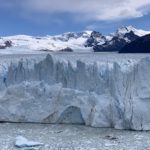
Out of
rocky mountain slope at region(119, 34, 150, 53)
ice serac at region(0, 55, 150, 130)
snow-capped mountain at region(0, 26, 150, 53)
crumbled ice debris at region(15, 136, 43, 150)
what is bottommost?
crumbled ice debris at region(15, 136, 43, 150)

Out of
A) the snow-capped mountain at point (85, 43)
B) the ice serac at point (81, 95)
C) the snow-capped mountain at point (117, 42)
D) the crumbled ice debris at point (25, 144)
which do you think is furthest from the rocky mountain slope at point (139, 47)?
the crumbled ice debris at point (25, 144)

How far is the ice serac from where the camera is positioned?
959cm

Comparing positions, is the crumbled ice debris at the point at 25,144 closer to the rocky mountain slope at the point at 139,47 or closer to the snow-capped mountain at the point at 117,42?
the rocky mountain slope at the point at 139,47

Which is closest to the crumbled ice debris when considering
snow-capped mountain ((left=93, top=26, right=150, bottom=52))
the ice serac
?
the ice serac

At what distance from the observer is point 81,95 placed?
10.2m

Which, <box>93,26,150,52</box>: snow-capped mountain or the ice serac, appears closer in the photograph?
the ice serac

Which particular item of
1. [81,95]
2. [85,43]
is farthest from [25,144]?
[85,43]

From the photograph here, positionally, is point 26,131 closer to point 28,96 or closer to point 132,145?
point 28,96

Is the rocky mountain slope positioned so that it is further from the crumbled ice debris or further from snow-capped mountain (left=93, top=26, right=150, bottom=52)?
the crumbled ice debris

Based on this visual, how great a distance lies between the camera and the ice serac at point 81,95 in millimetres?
9594

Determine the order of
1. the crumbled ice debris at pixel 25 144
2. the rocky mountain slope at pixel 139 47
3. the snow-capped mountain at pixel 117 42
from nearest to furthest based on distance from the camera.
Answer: the crumbled ice debris at pixel 25 144
the rocky mountain slope at pixel 139 47
the snow-capped mountain at pixel 117 42

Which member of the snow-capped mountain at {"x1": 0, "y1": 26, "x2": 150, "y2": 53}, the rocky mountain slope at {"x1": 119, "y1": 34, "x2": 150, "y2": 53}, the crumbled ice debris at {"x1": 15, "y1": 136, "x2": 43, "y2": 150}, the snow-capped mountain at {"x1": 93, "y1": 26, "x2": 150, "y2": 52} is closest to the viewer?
the crumbled ice debris at {"x1": 15, "y1": 136, "x2": 43, "y2": 150}

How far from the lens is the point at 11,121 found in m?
10.4

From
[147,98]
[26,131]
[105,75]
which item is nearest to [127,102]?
[147,98]
